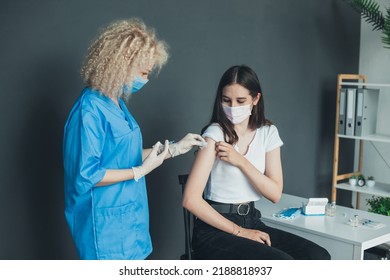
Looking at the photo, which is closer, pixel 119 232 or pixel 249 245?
pixel 119 232

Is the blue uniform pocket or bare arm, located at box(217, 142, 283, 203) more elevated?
bare arm, located at box(217, 142, 283, 203)

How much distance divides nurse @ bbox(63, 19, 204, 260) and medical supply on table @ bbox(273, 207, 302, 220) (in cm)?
75

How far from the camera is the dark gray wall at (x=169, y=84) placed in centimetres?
223

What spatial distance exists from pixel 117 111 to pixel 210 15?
141 centimetres

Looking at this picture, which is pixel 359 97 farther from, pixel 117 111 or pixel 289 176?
pixel 117 111

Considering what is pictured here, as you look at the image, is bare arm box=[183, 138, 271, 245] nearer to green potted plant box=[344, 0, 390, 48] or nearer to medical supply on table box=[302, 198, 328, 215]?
medical supply on table box=[302, 198, 328, 215]

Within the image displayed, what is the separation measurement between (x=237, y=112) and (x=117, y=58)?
62 centimetres

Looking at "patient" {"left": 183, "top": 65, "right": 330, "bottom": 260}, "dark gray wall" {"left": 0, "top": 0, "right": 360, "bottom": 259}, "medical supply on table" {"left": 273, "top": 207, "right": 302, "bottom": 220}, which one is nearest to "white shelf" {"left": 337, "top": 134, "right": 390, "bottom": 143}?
"dark gray wall" {"left": 0, "top": 0, "right": 360, "bottom": 259}

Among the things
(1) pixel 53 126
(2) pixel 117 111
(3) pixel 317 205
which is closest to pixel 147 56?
(2) pixel 117 111

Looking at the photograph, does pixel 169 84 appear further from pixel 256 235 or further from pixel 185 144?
pixel 256 235

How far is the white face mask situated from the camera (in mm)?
2152

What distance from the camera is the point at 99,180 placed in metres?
1.68

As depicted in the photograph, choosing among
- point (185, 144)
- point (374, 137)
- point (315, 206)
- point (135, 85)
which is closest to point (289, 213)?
point (315, 206)

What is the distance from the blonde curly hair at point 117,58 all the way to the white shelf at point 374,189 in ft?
7.65
